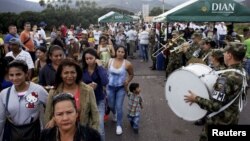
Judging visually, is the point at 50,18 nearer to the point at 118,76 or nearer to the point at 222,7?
the point at 222,7

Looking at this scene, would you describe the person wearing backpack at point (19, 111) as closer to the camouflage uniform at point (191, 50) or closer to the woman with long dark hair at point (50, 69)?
the woman with long dark hair at point (50, 69)

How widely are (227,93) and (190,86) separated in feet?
1.54

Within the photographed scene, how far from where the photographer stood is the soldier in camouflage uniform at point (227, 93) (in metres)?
3.68

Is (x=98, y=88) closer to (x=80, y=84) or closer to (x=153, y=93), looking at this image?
(x=80, y=84)

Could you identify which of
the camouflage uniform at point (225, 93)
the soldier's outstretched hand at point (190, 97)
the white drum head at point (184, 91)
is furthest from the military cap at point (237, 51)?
the soldier's outstretched hand at point (190, 97)

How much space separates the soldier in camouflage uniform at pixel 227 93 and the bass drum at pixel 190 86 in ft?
0.28

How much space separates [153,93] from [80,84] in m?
6.49

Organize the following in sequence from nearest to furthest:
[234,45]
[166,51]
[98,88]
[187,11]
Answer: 1. [234,45]
2. [98,88]
3. [187,11]
4. [166,51]

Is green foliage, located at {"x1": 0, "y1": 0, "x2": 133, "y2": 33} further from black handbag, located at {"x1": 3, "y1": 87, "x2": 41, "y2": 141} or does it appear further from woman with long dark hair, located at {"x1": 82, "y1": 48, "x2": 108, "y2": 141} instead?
black handbag, located at {"x1": 3, "y1": 87, "x2": 41, "y2": 141}

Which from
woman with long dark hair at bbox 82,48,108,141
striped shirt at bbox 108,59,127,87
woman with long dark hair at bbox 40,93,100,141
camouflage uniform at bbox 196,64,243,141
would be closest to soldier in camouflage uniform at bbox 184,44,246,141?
camouflage uniform at bbox 196,64,243,141

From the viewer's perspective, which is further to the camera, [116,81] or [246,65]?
[246,65]

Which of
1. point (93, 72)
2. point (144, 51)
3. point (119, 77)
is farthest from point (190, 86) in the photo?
point (144, 51)

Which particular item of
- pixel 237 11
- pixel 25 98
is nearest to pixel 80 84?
pixel 25 98

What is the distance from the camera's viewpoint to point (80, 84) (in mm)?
3705
